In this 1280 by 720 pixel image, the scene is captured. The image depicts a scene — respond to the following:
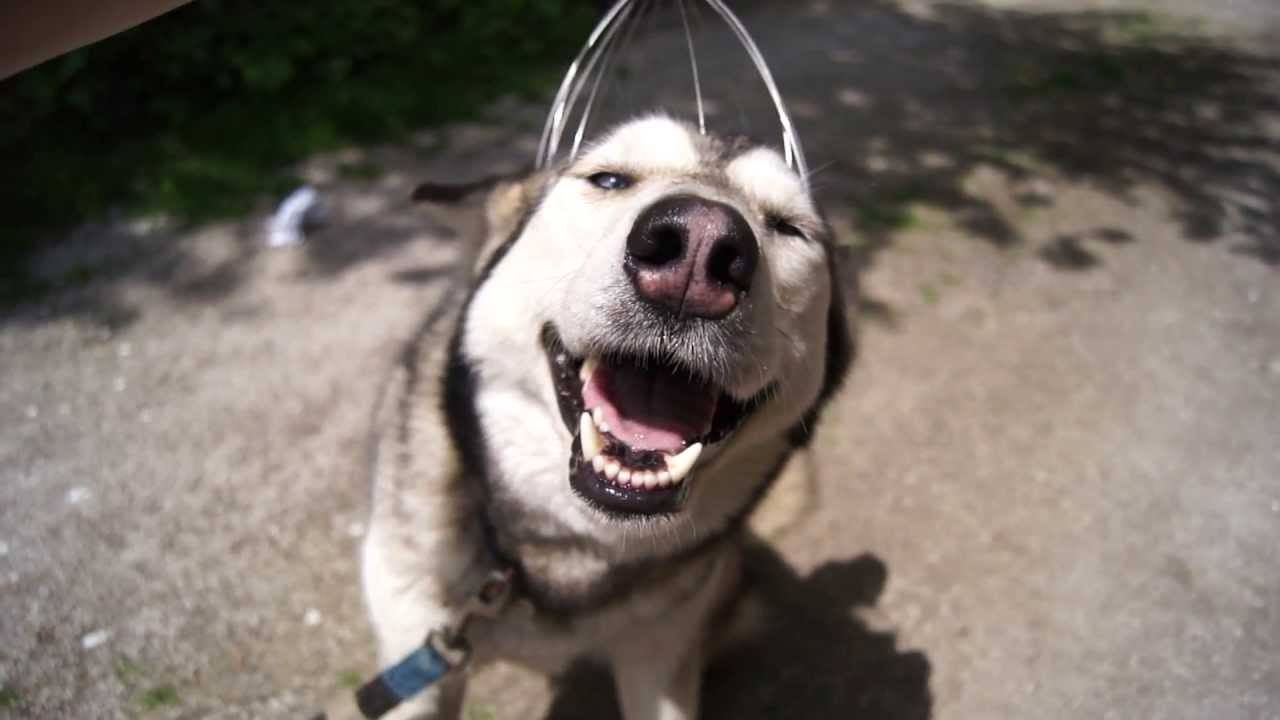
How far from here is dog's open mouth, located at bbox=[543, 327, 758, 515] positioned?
1460 millimetres

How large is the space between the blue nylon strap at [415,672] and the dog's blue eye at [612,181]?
43.0 inches

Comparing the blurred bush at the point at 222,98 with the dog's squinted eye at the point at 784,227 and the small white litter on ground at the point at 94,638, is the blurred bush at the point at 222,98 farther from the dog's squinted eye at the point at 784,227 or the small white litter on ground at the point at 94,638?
the dog's squinted eye at the point at 784,227

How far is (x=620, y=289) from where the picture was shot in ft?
4.75

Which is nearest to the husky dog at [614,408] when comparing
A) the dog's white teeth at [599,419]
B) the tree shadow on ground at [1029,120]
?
the dog's white teeth at [599,419]

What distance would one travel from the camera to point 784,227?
180 cm

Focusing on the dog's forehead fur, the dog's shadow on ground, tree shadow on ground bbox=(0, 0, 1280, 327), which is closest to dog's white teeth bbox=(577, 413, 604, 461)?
the dog's forehead fur

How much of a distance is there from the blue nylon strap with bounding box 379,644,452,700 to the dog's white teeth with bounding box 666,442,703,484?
0.72 meters

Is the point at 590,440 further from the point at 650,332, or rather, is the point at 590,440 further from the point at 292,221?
the point at 292,221

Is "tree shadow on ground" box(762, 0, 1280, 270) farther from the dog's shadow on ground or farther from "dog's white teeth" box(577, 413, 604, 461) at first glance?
"dog's white teeth" box(577, 413, 604, 461)

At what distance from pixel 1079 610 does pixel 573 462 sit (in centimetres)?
206

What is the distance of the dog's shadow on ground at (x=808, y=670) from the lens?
235 centimetres

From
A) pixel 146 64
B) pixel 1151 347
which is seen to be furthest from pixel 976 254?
pixel 146 64

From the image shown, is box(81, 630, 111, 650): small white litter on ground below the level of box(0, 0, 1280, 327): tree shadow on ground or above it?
above

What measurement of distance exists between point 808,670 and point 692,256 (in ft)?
5.40
